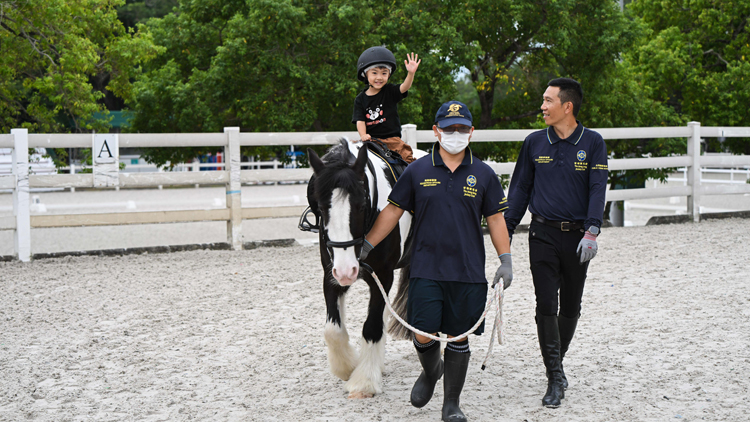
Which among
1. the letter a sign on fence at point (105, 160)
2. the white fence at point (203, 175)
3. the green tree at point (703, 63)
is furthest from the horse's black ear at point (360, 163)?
the green tree at point (703, 63)

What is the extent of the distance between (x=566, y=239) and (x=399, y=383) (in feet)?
4.62

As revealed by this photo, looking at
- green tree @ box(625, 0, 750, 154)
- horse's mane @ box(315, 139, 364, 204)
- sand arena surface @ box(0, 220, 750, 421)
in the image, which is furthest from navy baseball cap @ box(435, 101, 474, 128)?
green tree @ box(625, 0, 750, 154)

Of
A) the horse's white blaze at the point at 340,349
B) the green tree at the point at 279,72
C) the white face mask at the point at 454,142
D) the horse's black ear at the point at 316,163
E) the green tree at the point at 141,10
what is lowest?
the horse's white blaze at the point at 340,349

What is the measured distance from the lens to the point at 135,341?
5.20 metres

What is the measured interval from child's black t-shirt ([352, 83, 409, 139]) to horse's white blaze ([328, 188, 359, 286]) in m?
1.47

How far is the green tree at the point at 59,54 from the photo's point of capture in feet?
38.0

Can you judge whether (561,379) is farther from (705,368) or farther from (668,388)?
(705,368)

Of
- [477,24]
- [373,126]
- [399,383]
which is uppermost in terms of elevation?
[477,24]

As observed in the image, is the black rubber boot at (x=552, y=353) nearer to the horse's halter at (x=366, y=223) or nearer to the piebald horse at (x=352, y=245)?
the piebald horse at (x=352, y=245)

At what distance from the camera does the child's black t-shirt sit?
4.76 m

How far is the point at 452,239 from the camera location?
11.3 feet

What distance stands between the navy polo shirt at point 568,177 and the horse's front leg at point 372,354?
0.90 metres

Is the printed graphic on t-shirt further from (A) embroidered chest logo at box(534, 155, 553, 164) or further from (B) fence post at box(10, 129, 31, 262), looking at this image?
(B) fence post at box(10, 129, 31, 262)

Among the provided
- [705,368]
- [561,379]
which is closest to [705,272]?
[705,368]
